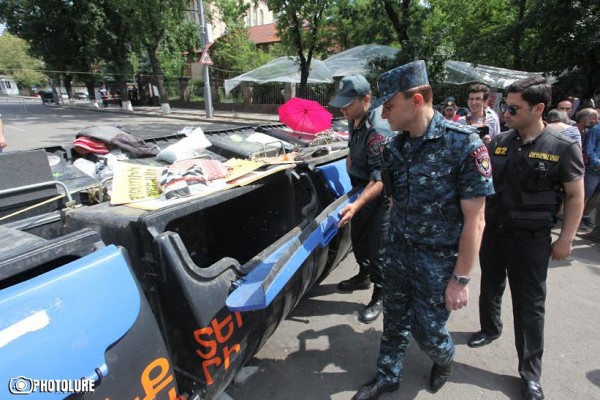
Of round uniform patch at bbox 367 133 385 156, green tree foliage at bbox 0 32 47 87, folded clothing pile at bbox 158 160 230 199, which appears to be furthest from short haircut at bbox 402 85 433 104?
green tree foliage at bbox 0 32 47 87

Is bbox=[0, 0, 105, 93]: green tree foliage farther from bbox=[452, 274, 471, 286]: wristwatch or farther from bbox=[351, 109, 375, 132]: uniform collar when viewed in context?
bbox=[452, 274, 471, 286]: wristwatch

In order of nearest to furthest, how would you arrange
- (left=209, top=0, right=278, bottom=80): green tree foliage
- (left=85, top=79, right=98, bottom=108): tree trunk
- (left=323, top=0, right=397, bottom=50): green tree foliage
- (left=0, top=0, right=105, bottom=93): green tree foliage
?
(left=323, top=0, right=397, bottom=50): green tree foliage < (left=0, top=0, right=105, bottom=93): green tree foliage < (left=85, top=79, right=98, bottom=108): tree trunk < (left=209, top=0, right=278, bottom=80): green tree foliage

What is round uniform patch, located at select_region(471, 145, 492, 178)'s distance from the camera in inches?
62.3

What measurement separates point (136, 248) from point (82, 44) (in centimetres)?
2930

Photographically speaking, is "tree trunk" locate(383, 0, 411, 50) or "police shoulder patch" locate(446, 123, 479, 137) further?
"tree trunk" locate(383, 0, 411, 50)

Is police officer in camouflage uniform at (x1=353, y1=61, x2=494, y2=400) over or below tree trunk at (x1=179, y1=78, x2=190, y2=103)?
below

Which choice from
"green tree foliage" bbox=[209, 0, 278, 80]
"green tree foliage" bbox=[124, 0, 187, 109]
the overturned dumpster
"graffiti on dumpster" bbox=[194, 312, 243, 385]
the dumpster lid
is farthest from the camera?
"green tree foliage" bbox=[209, 0, 278, 80]

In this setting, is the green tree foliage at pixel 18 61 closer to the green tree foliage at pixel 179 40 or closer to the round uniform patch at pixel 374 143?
the green tree foliage at pixel 179 40

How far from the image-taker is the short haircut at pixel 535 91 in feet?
6.34

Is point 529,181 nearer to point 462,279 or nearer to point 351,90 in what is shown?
point 462,279

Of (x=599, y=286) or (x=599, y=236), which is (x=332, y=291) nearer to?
(x=599, y=286)

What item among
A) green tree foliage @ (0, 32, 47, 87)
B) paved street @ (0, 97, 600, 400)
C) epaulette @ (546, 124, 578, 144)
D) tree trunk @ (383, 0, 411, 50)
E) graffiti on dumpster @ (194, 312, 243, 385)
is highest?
green tree foliage @ (0, 32, 47, 87)

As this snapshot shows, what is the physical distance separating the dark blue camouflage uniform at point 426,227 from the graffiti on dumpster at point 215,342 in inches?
37.3

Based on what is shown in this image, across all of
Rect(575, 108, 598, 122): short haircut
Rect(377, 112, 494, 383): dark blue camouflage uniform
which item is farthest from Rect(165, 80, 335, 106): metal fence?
Rect(377, 112, 494, 383): dark blue camouflage uniform
